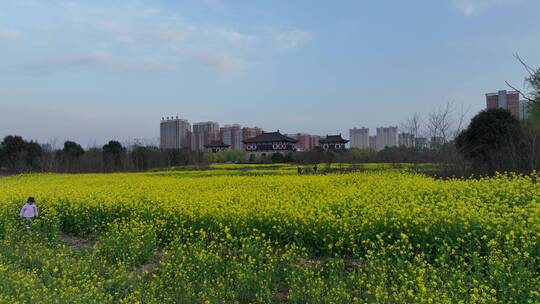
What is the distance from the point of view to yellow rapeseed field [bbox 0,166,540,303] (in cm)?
366

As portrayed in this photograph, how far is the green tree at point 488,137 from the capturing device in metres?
14.6

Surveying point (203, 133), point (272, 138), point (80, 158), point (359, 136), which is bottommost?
point (80, 158)

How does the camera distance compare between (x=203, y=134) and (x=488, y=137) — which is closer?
(x=488, y=137)

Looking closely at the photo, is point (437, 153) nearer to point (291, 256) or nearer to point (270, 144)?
point (291, 256)

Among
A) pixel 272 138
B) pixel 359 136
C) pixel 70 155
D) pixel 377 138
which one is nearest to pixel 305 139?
pixel 359 136

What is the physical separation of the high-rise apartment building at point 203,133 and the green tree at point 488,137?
6317 centimetres

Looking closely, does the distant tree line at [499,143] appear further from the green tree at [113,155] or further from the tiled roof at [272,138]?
the tiled roof at [272,138]

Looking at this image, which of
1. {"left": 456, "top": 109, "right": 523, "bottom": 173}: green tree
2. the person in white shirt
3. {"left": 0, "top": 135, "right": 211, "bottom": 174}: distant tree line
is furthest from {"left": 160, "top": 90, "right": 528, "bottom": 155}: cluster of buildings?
the person in white shirt

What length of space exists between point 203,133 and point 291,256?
259 feet

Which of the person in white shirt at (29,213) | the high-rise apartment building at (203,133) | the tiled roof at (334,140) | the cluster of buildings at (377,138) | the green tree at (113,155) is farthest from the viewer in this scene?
the high-rise apartment building at (203,133)

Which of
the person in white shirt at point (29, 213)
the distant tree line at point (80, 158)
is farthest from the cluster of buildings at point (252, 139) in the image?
the person in white shirt at point (29, 213)

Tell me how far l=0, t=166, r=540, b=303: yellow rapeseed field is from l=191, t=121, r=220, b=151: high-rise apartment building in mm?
70382

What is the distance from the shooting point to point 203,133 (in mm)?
81812

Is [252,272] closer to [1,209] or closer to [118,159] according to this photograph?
[1,209]
